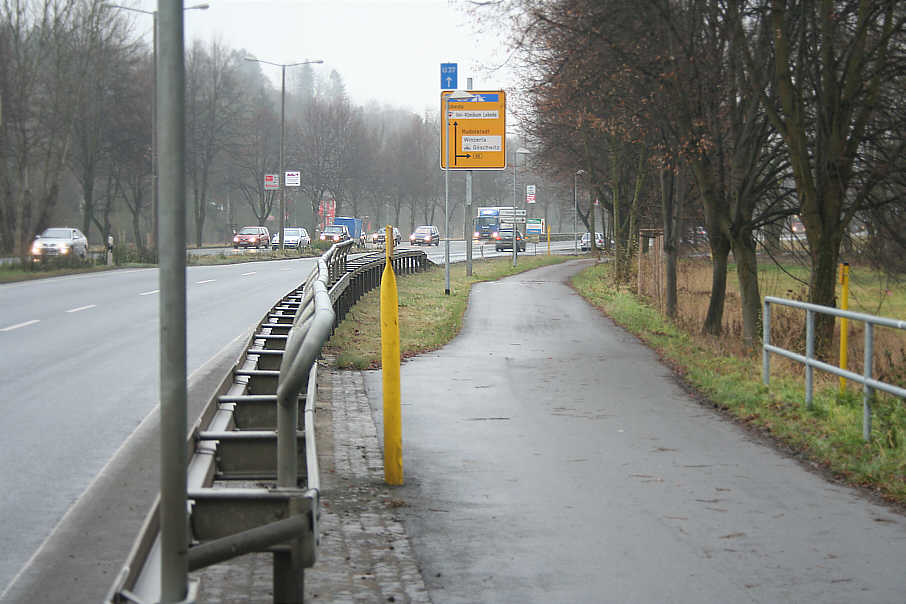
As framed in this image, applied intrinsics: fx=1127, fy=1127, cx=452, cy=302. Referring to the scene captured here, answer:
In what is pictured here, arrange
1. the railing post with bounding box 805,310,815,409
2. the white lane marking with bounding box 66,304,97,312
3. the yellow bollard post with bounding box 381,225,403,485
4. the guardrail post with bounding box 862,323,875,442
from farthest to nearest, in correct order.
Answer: the white lane marking with bounding box 66,304,97,312 < the railing post with bounding box 805,310,815,409 < the guardrail post with bounding box 862,323,875,442 < the yellow bollard post with bounding box 381,225,403,485

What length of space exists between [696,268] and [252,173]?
168 ft

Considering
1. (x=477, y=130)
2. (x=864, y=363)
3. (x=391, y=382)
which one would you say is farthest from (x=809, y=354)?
(x=477, y=130)

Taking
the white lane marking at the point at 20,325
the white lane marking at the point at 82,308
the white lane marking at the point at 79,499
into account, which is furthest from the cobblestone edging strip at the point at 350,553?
the white lane marking at the point at 82,308

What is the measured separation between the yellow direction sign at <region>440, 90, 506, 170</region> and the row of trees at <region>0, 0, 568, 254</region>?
17.3m

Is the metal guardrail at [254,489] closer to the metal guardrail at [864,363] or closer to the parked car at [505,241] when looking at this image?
the metal guardrail at [864,363]

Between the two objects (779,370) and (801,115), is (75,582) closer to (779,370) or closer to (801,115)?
(779,370)

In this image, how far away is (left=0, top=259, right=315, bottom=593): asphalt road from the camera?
7.20 metres

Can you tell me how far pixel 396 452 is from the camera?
742 cm

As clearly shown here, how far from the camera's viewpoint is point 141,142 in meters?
58.3

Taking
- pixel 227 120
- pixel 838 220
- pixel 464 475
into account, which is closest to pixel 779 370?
pixel 838 220

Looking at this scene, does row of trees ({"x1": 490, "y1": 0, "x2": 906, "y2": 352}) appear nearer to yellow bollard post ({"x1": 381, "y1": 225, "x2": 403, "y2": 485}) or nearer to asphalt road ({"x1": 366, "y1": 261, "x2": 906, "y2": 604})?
asphalt road ({"x1": 366, "y1": 261, "x2": 906, "y2": 604})

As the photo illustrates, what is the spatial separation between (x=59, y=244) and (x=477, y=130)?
26122 millimetres

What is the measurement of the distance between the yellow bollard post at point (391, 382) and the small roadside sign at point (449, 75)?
19199mm

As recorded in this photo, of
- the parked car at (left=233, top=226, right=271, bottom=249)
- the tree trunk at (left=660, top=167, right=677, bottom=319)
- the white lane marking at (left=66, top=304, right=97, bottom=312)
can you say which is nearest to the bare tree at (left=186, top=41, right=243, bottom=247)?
the parked car at (left=233, top=226, right=271, bottom=249)
